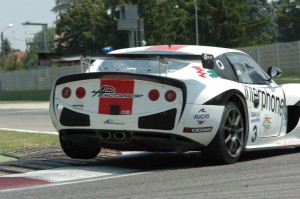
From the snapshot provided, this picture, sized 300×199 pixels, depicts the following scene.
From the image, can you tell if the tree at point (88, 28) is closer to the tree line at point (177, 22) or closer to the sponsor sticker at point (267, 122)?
the tree line at point (177, 22)

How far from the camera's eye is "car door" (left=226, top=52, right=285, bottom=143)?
8223 millimetres

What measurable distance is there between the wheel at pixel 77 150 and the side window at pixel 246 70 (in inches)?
83.8

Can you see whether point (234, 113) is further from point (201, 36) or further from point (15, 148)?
point (201, 36)

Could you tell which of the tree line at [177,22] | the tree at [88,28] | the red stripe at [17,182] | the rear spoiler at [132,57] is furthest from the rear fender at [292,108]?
the tree at [88,28]

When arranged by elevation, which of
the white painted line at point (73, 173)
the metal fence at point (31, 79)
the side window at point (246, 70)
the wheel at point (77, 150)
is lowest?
the metal fence at point (31, 79)

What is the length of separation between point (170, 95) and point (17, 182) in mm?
1945

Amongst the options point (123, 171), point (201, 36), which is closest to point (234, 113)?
point (123, 171)

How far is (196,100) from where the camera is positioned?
7336mm

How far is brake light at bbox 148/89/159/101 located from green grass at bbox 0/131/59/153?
3.84 metres

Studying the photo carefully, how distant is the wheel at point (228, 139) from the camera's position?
24.9 feet

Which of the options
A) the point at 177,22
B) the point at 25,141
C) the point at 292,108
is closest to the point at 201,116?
the point at 292,108

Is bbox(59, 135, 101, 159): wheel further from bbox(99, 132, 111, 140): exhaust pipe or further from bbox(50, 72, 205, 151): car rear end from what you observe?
bbox(99, 132, 111, 140): exhaust pipe

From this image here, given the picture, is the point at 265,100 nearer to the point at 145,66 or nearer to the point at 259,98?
the point at 259,98

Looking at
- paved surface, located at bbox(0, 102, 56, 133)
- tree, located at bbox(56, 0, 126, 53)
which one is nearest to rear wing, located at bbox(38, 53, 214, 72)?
paved surface, located at bbox(0, 102, 56, 133)
